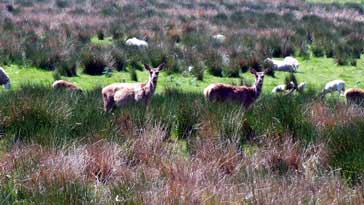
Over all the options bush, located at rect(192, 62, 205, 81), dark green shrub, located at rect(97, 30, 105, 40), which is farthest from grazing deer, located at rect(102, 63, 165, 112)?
dark green shrub, located at rect(97, 30, 105, 40)

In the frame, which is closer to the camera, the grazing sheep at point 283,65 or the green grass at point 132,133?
the green grass at point 132,133

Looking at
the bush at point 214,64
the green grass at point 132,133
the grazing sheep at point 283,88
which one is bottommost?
the bush at point 214,64

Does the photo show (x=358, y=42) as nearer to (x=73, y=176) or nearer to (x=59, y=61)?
(x=59, y=61)

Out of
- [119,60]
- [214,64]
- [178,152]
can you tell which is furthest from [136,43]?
[178,152]

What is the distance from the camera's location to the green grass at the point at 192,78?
15969 mm

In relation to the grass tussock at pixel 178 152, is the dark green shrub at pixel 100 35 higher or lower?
lower

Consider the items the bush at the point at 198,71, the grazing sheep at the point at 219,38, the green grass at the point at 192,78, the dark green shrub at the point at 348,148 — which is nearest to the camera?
the dark green shrub at the point at 348,148

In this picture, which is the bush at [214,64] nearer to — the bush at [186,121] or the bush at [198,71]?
the bush at [198,71]

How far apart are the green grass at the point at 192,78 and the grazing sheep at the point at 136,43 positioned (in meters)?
3.41

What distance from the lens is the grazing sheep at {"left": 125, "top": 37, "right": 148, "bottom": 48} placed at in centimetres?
2137

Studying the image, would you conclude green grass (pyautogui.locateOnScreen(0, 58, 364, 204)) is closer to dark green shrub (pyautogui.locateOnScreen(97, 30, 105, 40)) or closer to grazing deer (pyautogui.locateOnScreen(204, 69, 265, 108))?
grazing deer (pyautogui.locateOnScreen(204, 69, 265, 108))

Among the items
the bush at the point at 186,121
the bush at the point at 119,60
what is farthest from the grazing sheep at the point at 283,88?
the bush at the point at 186,121

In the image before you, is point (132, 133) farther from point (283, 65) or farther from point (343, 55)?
point (343, 55)

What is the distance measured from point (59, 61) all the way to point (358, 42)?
1110 centimetres
